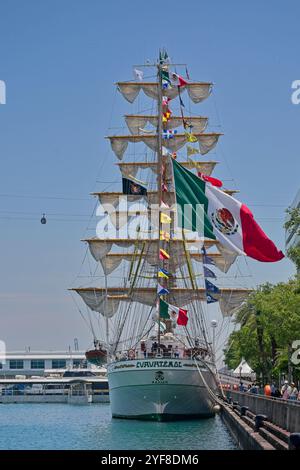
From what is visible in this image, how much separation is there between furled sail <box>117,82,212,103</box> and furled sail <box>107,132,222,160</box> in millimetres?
3372

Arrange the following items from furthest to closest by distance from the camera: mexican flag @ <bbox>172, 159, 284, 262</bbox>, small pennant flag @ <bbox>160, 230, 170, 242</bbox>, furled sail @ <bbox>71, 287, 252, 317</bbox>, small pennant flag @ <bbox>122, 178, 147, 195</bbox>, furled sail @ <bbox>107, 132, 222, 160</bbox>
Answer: furled sail @ <bbox>107, 132, 222, 160</bbox>
furled sail @ <bbox>71, 287, 252, 317</bbox>
small pennant flag @ <bbox>122, 178, 147, 195</bbox>
small pennant flag @ <bbox>160, 230, 170, 242</bbox>
mexican flag @ <bbox>172, 159, 284, 262</bbox>

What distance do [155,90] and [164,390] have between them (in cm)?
3171

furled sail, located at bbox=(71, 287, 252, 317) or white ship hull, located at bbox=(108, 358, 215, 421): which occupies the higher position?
furled sail, located at bbox=(71, 287, 252, 317)

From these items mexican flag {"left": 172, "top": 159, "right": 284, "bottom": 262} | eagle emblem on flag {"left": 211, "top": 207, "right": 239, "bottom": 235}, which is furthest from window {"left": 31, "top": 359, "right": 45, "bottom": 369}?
eagle emblem on flag {"left": 211, "top": 207, "right": 239, "bottom": 235}

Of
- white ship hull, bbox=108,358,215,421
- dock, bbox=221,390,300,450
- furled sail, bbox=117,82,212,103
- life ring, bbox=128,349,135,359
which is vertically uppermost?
furled sail, bbox=117,82,212,103

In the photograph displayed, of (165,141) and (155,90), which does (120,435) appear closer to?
(165,141)

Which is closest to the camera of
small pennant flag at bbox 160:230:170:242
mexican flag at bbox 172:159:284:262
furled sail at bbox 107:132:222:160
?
mexican flag at bbox 172:159:284:262

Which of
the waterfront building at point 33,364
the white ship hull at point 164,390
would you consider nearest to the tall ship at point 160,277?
the white ship hull at point 164,390

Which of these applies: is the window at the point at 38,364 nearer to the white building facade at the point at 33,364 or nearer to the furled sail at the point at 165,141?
the white building facade at the point at 33,364

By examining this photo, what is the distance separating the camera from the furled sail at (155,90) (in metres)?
84.7

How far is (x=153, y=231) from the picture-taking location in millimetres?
82000

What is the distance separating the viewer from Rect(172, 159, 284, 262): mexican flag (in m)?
29.6

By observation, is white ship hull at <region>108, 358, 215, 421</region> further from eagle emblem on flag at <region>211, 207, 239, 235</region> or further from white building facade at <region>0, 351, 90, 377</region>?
white building facade at <region>0, 351, 90, 377</region>

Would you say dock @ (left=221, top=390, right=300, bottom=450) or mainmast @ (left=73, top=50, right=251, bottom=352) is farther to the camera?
mainmast @ (left=73, top=50, right=251, bottom=352)
